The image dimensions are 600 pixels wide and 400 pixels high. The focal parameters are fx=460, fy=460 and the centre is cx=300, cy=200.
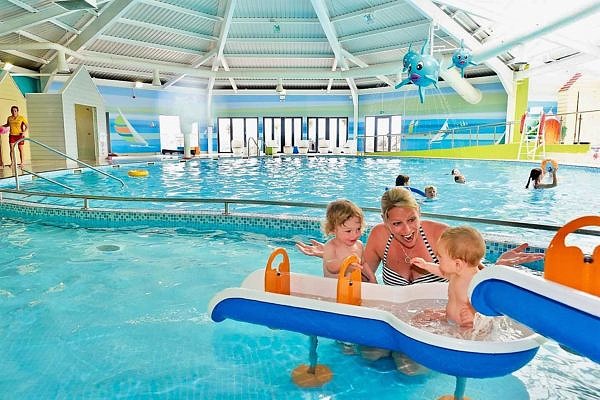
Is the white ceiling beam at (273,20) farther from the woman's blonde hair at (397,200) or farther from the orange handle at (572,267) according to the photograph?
the orange handle at (572,267)

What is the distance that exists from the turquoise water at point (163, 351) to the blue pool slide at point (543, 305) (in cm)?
89

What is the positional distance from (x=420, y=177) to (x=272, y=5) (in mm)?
7821

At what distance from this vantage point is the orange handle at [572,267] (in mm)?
1229

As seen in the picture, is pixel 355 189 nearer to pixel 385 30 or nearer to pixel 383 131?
pixel 385 30

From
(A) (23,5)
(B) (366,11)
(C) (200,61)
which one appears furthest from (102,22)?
(B) (366,11)

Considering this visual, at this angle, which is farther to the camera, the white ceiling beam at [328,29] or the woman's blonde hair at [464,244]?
the white ceiling beam at [328,29]

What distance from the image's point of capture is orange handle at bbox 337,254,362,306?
203 centimetres

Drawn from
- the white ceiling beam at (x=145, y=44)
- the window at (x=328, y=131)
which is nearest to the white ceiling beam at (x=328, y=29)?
the white ceiling beam at (x=145, y=44)

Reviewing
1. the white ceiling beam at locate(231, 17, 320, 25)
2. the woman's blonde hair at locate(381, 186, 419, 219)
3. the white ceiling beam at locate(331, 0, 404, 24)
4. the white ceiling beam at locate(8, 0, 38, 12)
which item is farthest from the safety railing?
the woman's blonde hair at locate(381, 186, 419, 219)

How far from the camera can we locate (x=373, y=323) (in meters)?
1.87

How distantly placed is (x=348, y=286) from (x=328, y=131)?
22.6 metres

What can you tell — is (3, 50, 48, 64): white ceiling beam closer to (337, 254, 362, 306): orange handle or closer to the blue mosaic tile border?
the blue mosaic tile border

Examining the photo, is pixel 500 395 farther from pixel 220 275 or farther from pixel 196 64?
pixel 196 64

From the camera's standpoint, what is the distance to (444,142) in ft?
64.8
